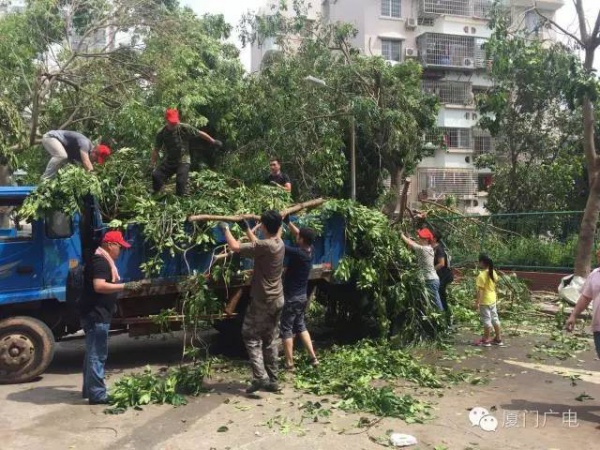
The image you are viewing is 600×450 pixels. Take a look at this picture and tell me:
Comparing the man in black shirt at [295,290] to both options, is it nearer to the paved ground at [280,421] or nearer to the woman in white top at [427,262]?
the paved ground at [280,421]

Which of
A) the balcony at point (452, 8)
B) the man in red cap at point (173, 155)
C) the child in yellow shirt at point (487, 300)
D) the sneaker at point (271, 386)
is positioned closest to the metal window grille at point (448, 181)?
the balcony at point (452, 8)

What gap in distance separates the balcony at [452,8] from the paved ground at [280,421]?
3201cm

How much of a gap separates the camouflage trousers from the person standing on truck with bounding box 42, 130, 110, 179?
9.40ft

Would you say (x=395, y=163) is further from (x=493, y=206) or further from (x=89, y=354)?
(x=89, y=354)

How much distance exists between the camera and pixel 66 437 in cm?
481

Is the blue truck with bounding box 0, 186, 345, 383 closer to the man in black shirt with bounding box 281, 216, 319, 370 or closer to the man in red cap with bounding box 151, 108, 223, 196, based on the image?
the man in black shirt with bounding box 281, 216, 319, 370

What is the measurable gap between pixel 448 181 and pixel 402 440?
103 feet

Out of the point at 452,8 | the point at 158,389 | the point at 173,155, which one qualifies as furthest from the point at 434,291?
the point at 452,8

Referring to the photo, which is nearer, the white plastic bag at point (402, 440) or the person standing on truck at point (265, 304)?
the white plastic bag at point (402, 440)

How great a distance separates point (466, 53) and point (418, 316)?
30.9 m

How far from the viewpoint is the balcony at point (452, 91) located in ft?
114

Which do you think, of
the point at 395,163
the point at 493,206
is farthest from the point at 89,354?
the point at 493,206

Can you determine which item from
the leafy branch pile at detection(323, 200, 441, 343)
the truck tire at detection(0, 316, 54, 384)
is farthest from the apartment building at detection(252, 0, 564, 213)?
the truck tire at detection(0, 316, 54, 384)

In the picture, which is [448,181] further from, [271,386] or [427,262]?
[271,386]
